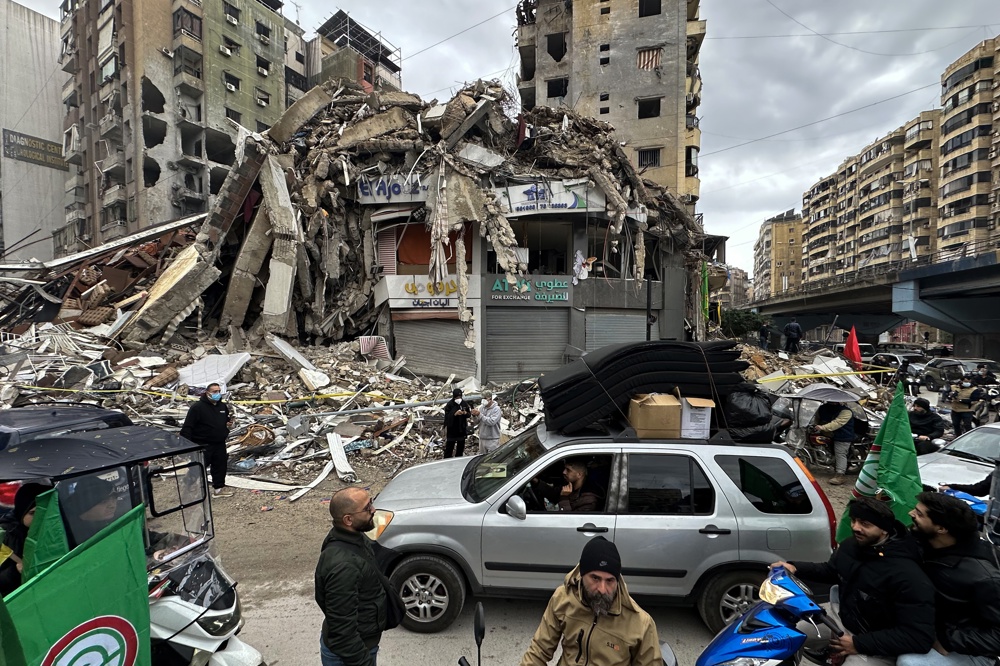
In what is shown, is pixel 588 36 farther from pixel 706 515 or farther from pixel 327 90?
pixel 706 515

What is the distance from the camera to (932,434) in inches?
296

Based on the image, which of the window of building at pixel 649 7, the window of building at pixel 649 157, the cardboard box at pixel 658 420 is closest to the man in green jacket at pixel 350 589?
the cardboard box at pixel 658 420

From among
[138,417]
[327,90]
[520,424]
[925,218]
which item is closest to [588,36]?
[327,90]

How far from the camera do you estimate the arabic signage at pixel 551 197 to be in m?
14.7

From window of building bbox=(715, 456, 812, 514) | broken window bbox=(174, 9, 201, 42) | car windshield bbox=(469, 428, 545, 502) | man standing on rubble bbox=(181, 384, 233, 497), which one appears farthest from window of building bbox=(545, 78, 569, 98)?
window of building bbox=(715, 456, 812, 514)

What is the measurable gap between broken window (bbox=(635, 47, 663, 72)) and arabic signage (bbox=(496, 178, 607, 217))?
21.3 m

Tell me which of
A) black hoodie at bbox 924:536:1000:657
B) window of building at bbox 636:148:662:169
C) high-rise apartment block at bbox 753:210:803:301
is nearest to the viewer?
black hoodie at bbox 924:536:1000:657

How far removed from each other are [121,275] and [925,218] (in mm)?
82590

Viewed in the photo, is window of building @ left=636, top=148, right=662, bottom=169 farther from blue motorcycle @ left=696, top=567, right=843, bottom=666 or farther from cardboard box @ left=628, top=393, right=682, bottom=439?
blue motorcycle @ left=696, top=567, right=843, bottom=666

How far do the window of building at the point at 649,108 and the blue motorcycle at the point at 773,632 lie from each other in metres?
33.4

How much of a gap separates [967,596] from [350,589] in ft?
10.3

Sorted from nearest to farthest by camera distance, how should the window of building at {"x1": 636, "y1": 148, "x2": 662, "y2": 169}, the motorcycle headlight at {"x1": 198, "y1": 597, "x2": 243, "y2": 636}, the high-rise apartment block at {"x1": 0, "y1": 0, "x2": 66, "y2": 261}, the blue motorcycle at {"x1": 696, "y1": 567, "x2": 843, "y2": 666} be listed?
the blue motorcycle at {"x1": 696, "y1": 567, "x2": 843, "y2": 666}, the motorcycle headlight at {"x1": 198, "y1": 597, "x2": 243, "y2": 636}, the window of building at {"x1": 636, "y1": 148, "x2": 662, "y2": 169}, the high-rise apartment block at {"x1": 0, "y1": 0, "x2": 66, "y2": 261}

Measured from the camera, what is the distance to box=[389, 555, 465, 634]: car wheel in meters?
3.68

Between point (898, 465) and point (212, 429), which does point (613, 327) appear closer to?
point (898, 465)
